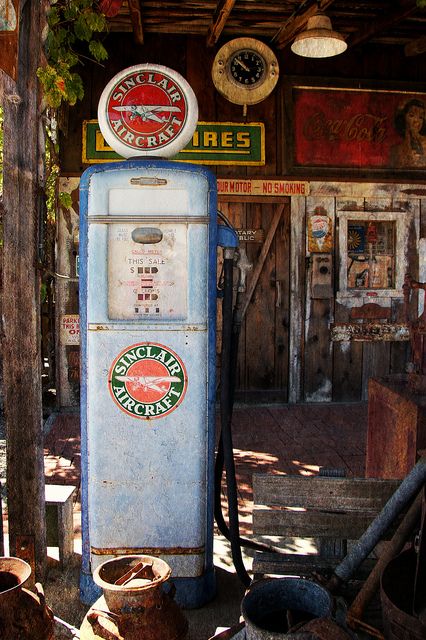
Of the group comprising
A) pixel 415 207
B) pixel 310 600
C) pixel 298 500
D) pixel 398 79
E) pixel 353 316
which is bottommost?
pixel 310 600

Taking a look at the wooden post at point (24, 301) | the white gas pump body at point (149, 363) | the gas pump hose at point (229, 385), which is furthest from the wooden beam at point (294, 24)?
the gas pump hose at point (229, 385)

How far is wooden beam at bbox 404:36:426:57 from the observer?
7.03 m

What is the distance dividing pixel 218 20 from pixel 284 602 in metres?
5.53

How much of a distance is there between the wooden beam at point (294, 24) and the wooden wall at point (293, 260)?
0.23 meters

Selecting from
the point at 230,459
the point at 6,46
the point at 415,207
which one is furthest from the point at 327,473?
the point at 415,207

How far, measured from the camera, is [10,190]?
3256mm

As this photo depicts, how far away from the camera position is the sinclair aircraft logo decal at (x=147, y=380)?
3.19 metres

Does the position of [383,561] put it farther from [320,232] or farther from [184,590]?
[320,232]

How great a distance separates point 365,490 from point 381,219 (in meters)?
5.04

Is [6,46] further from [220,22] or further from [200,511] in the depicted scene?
[220,22]

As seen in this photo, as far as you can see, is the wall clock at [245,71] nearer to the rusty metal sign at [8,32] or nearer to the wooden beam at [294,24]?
the wooden beam at [294,24]

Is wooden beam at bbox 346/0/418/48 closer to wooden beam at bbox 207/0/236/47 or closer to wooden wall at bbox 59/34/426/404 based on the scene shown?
wooden wall at bbox 59/34/426/404

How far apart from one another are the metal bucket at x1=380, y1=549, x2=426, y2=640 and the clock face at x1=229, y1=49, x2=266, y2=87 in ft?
18.3

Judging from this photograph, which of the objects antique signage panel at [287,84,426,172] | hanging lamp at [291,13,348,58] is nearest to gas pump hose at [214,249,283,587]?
hanging lamp at [291,13,348,58]
